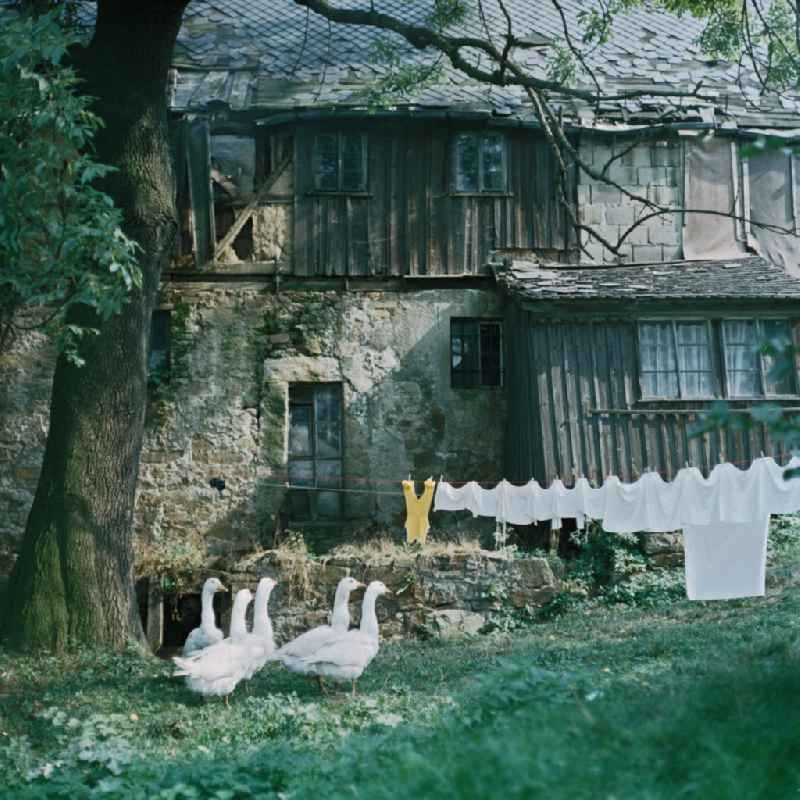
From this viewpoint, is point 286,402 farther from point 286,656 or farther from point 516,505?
point 286,656

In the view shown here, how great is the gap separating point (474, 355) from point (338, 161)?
3665 millimetres

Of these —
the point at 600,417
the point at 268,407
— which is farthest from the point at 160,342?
the point at 600,417

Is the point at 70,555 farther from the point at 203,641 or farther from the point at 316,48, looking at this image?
the point at 316,48

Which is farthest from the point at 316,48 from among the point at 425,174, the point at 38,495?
the point at 38,495

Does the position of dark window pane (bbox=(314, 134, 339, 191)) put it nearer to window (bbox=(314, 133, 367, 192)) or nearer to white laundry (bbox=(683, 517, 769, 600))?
window (bbox=(314, 133, 367, 192))

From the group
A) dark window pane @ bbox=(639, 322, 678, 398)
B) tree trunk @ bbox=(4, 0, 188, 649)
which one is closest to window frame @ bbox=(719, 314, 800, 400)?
dark window pane @ bbox=(639, 322, 678, 398)

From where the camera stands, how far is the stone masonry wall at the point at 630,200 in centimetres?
1803

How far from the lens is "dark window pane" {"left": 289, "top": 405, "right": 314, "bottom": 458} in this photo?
56.7 feet

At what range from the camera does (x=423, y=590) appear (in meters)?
13.8

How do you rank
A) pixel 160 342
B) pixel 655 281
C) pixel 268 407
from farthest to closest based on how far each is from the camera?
pixel 160 342 → pixel 268 407 → pixel 655 281

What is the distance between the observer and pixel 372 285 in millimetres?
17594

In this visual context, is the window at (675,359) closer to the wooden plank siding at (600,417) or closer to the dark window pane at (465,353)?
the wooden plank siding at (600,417)

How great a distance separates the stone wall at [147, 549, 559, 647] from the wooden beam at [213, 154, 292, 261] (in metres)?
5.65

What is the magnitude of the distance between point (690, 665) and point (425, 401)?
30.4 feet
